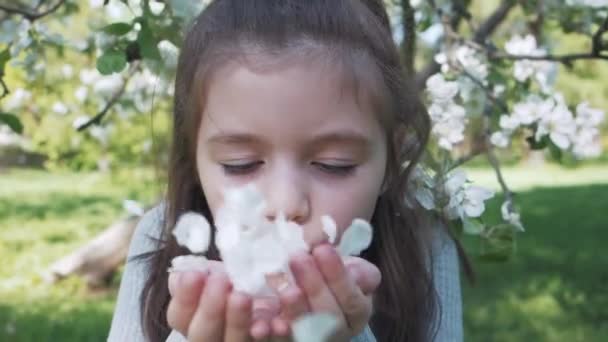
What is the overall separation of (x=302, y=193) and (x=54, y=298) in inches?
143

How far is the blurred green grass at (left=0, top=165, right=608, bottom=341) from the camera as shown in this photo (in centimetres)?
374

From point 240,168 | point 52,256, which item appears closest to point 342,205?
point 240,168

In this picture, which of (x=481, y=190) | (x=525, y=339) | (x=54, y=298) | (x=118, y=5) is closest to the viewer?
(x=481, y=190)

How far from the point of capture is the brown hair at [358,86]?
56.4 inches

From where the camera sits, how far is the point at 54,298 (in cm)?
449

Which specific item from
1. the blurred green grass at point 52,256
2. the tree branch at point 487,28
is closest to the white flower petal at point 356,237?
the blurred green grass at point 52,256

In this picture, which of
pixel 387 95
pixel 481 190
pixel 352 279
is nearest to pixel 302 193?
pixel 352 279

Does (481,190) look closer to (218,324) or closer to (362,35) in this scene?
(362,35)

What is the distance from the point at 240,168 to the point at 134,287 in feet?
2.33

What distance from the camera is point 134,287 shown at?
1878mm

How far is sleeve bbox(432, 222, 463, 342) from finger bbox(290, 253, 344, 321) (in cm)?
104

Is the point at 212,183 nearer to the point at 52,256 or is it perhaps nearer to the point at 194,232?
the point at 194,232

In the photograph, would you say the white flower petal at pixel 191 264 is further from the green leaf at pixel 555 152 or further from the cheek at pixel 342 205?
the green leaf at pixel 555 152

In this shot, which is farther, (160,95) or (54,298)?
(54,298)
